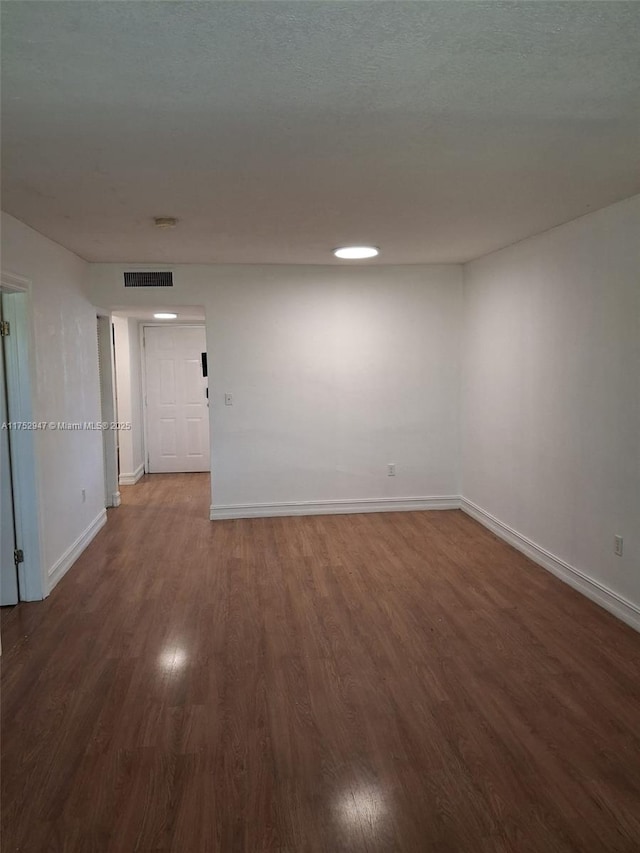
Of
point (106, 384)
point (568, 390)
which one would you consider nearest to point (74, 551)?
point (106, 384)

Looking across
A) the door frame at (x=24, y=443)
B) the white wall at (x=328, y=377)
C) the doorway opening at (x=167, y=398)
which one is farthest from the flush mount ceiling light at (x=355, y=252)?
the doorway opening at (x=167, y=398)

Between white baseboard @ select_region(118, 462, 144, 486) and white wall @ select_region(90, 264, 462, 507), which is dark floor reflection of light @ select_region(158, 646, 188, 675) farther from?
white baseboard @ select_region(118, 462, 144, 486)

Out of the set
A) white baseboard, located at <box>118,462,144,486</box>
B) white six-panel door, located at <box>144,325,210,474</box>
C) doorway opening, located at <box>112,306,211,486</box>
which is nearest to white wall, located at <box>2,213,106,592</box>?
white baseboard, located at <box>118,462,144,486</box>

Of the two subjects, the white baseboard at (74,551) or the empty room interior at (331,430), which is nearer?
the empty room interior at (331,430)

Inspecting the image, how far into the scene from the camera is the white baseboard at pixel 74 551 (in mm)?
3807

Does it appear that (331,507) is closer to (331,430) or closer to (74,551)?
(331,430)

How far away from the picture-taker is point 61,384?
4.01m

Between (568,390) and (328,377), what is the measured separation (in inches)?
90.8

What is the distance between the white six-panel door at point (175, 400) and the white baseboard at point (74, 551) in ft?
8.13

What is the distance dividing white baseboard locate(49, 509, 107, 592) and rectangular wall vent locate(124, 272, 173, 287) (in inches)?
83.8

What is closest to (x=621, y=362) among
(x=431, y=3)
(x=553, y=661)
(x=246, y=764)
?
(x=553, y=661)

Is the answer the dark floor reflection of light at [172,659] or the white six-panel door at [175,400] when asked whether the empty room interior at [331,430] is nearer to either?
the dark floor reflection of light at [172,659]

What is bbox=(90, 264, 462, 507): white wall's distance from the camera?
5.16 m

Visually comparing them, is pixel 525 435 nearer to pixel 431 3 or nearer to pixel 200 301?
pixel 200 301
